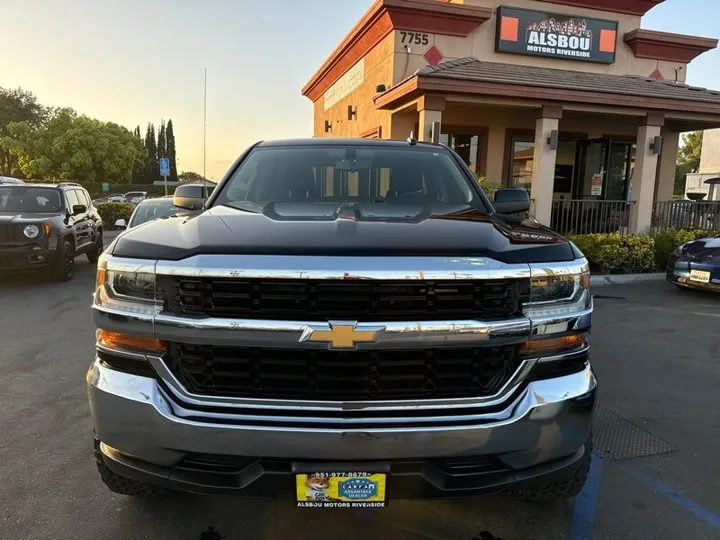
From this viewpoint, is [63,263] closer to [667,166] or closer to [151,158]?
[667,166]

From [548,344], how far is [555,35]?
13.5 metres

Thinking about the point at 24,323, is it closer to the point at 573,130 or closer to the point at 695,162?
the point at 573,130

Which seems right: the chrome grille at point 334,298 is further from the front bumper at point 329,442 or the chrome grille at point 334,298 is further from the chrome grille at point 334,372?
the front bumper at point 329,442

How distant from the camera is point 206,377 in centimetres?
208

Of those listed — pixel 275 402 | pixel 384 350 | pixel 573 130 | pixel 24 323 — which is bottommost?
pixel 24 323

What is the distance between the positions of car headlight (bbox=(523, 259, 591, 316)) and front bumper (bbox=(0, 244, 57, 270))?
9082mm

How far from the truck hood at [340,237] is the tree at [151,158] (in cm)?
7966

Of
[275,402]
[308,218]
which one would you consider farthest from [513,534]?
[308,218]

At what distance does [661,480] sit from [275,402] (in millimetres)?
2458

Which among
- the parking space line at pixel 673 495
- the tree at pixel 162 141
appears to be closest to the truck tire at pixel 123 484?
the parking space line at pixel 673 495

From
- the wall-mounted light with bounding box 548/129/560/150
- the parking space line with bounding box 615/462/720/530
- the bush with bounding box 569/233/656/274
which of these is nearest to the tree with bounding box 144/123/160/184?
the wall-mounted light with bounding box 548/129/560/150

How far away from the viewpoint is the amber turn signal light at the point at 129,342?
2076 mm

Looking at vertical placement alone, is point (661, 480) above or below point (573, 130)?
below

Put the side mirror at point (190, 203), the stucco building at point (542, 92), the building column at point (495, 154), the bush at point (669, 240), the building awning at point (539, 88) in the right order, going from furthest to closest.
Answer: the building column at point (495, 154) → the stucco building at point (542, 92) → the bush at point (669, 240) → the building awning at point (539, 88) → the side mirror at point (190, 203)
